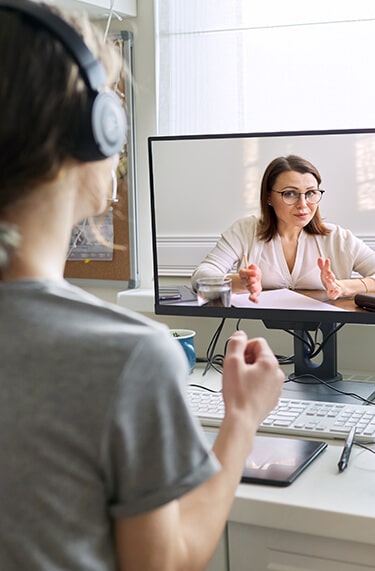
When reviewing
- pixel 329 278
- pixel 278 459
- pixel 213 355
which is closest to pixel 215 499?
pixel 278 459

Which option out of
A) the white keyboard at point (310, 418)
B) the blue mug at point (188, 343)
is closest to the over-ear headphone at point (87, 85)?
the white keyboard at point (310, 418)

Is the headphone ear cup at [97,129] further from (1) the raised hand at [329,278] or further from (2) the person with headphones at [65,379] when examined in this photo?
(1) the raised hand at [329,278]

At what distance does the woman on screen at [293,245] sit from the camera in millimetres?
1652

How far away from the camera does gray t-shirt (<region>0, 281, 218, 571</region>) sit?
2.16 ft

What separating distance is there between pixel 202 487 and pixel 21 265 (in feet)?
0.96

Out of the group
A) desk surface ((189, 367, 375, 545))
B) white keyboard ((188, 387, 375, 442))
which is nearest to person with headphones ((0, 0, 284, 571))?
desk surface ((189, 367, 375, 545))

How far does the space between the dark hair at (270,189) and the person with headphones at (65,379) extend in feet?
3.25

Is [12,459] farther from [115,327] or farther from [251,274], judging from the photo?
[251,274]

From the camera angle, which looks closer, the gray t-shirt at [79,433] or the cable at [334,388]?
the gray t-shirt at [79,433]

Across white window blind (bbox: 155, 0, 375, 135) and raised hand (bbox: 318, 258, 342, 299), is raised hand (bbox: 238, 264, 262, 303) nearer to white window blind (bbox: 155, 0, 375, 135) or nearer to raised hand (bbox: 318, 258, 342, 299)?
raised hand (bbox: 318, 258, 342, 299)

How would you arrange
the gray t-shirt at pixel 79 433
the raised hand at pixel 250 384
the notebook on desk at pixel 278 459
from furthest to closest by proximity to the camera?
1. the notebook on desk at pixel 278 459
2. the raised hand at pixel 250 384
3. the gray t-shirt at pixel 79 433

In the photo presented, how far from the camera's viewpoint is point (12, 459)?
667 millimetres

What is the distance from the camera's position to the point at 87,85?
71 centimetres

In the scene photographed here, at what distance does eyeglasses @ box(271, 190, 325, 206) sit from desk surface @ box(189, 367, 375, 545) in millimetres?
569
